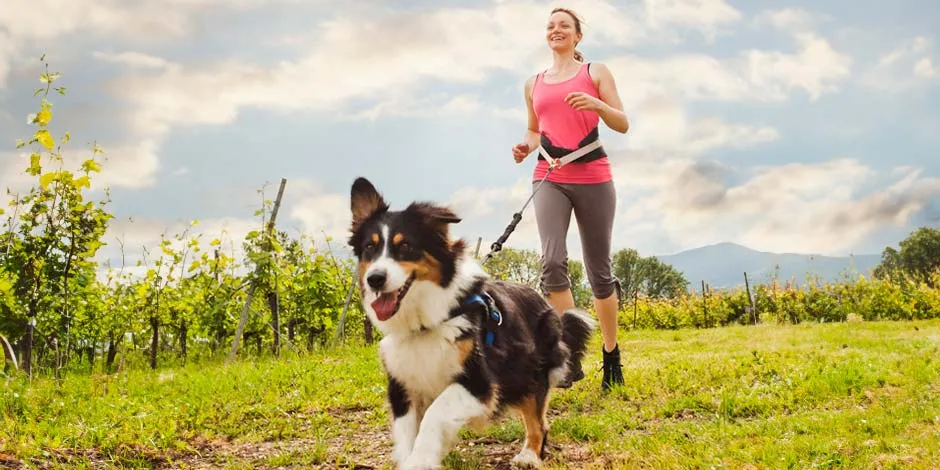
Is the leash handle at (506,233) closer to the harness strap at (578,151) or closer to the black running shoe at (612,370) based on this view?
the harness strap at (578,151)

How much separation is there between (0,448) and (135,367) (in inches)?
228

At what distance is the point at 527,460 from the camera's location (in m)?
4.06

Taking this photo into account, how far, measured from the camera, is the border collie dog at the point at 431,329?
3.54 meters

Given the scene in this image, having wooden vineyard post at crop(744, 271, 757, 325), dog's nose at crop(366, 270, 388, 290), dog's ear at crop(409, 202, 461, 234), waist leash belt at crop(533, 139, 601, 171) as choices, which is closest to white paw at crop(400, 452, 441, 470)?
dog's nose at crop(366, 270, 388, 290)

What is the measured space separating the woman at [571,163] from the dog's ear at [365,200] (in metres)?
1.87

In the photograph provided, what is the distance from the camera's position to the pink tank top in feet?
17.9

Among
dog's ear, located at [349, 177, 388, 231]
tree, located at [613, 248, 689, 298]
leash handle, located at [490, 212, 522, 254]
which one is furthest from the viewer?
tree, located at [613, 248, 689, 298]

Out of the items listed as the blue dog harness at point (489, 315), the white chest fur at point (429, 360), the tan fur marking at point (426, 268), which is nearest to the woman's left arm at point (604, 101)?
the blue dog harness at point (489, 315)

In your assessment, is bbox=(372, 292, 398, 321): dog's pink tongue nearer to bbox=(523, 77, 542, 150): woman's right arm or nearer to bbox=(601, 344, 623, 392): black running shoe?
bbox=(523, 77, 542, 150): woman's right arm

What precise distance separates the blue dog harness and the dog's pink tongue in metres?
0.40

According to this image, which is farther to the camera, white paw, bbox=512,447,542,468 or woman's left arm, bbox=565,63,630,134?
woman's left arm, bbox=565,63,630,134

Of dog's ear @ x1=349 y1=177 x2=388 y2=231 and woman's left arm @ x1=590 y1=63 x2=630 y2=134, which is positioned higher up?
woman's left arm @ x1=590 y1=63 x2=630 y2=134

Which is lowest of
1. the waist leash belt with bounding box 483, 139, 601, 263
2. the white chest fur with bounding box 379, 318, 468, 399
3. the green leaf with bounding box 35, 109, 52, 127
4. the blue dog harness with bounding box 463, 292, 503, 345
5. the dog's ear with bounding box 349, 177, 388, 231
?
the white chest fur with bounding box 379, 318, 468, 399

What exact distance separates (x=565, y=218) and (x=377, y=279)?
236 centimetres
